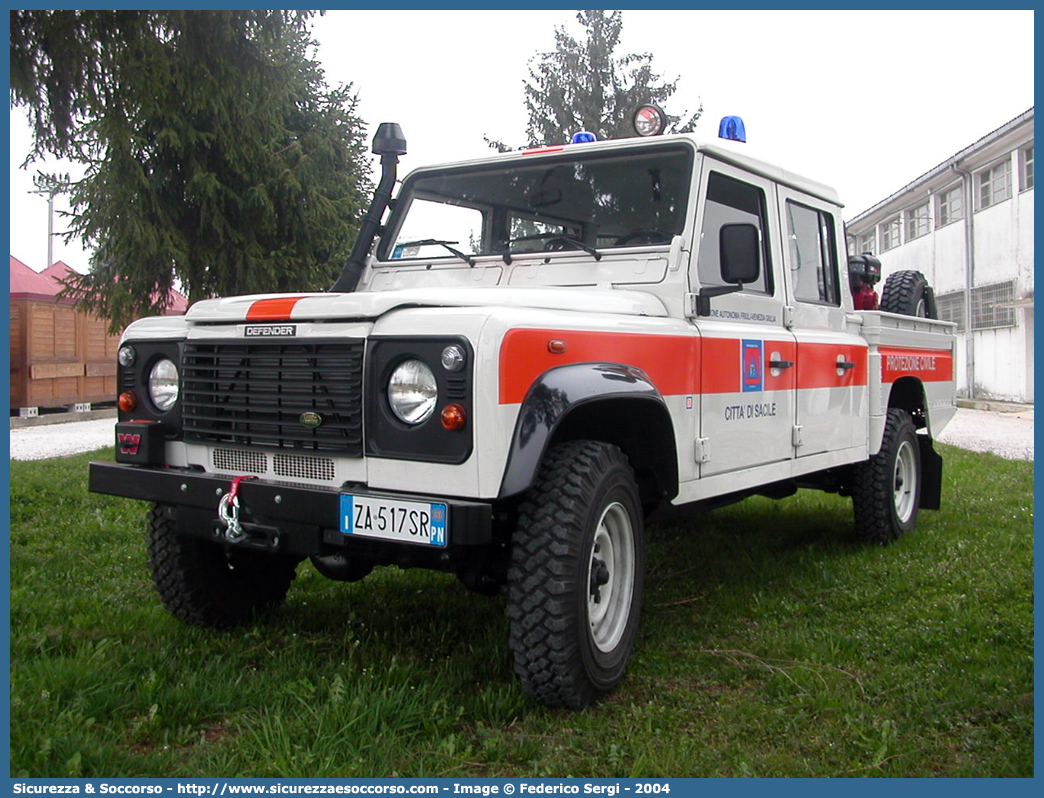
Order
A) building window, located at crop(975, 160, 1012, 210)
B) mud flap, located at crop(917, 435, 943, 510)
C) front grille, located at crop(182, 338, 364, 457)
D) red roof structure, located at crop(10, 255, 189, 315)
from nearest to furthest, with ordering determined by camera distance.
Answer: front grille, located at crop(182, 338, 364, 457)
mud flap, located at crop(917, 435, 943, 510)
red roof structure, located at crop(10, 255, 189, 315)
building window, located at crop(975, 160, 1012, 210)

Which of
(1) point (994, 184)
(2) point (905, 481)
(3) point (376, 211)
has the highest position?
(1) point (994, 184)

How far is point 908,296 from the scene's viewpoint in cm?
664

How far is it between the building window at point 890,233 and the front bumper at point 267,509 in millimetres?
27850

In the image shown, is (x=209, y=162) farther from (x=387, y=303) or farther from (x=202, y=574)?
(x=387, y=303)

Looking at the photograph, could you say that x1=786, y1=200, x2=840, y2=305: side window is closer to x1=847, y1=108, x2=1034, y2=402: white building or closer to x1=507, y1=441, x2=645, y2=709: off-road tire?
x1=507, y1=441, x2=645, y2=709: off-road tire

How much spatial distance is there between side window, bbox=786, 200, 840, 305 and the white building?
563 inches

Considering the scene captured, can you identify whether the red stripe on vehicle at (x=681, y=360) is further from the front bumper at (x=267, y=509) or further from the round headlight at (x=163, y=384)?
the round headlight at (x=163, y=384)

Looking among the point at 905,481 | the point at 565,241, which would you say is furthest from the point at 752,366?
the point at 905,481

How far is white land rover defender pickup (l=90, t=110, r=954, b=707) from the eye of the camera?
3.04m

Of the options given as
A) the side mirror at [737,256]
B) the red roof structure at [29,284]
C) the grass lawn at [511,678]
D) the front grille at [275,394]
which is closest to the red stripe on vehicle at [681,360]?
the side mirror at [737,256]

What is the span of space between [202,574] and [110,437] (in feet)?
33.3

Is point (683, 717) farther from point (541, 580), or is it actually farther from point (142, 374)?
point (142, 374)

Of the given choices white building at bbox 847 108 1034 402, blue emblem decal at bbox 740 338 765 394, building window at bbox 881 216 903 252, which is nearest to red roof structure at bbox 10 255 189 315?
blue emblem decal at bbox 740 338 765 394

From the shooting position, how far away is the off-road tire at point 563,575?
3.11 m
